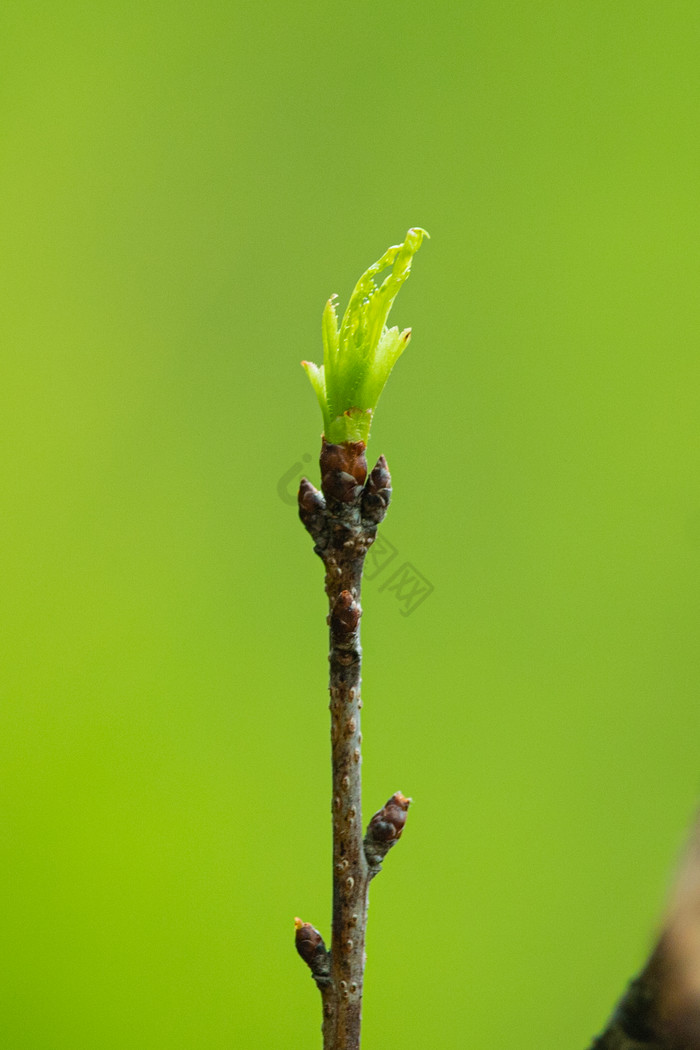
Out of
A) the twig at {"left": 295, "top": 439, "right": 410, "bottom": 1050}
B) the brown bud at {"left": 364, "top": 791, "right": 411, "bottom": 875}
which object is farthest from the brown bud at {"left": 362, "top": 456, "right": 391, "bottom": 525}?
the brown bud at {"left": 364, "top": 791, "right": 411, "bottom": 875}

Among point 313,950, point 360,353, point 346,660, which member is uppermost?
point 360,353

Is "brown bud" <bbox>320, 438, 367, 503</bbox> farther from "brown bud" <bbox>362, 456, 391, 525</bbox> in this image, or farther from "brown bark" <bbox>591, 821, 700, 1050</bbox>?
"brown bark" <bbox>591, 821, 700, 1050</bbox>

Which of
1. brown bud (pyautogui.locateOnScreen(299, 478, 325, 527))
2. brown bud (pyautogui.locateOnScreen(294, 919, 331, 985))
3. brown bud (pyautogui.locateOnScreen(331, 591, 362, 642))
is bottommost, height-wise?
brown bud (pyautogui.locateOnScreen(294, 919, 331, 985))

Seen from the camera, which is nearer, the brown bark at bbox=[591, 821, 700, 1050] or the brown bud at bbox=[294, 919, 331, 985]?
the brown bark at bbox=[591, 821, 700, 1050]

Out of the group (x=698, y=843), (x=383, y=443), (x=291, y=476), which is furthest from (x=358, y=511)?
(x=383, y=443)

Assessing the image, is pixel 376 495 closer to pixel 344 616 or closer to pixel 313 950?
pixel 344 616

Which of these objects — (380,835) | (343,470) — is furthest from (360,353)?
(380,835)
